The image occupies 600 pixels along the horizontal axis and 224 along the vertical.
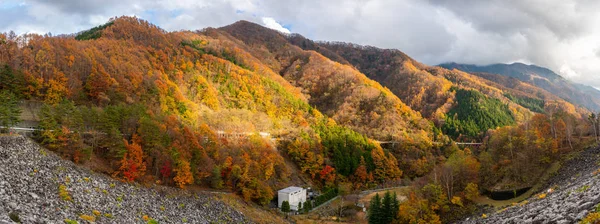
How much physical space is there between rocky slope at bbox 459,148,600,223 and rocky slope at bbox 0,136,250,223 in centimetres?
2918

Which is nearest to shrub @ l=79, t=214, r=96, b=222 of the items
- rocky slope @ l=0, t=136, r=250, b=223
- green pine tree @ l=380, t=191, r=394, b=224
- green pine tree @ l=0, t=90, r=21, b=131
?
rocky slope @ l=0, t=136, r=250, b=223

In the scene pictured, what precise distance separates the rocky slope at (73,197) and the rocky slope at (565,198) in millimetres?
29178

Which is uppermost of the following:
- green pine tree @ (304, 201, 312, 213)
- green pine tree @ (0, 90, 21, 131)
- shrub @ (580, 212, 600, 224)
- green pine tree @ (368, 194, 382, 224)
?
green pine tree @ (0, 90, 21, 131)

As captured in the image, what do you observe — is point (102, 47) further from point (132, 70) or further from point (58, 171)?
point (58, 171)

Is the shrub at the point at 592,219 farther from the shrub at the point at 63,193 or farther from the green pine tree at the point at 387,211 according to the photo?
the green pine tree at the point at 387,211

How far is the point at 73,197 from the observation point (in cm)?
3158

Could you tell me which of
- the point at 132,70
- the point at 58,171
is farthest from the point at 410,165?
the point at 58,171

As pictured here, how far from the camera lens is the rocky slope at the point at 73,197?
2528 centimetres

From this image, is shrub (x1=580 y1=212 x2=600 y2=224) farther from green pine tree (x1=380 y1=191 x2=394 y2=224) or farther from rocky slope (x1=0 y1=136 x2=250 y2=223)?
green pine tree (x1=380 y1=191 x2=394 y2=224)

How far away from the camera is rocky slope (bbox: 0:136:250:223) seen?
25.3 m

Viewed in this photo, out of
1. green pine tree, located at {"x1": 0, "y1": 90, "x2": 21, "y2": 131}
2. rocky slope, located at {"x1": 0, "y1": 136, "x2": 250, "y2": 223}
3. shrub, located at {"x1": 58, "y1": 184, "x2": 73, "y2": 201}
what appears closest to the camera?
rocky slope, located at {"x1": 0, "y1": 136, "x2": 250, "y2": 223}

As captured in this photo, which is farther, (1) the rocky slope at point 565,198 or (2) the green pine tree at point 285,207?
(2) the green pine tree at point 285,207

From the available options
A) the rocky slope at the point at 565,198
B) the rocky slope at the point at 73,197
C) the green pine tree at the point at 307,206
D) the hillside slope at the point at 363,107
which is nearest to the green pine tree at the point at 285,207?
the green pine tree at the point at 307,206

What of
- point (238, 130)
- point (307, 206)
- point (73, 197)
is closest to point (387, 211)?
point (307, 206)
